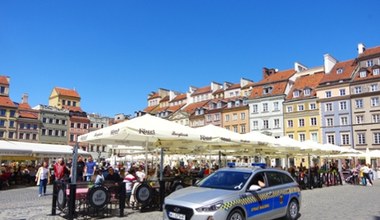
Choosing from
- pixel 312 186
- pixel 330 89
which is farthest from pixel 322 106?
pixel 312 186

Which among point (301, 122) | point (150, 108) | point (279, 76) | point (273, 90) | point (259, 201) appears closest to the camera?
point (259, 201)

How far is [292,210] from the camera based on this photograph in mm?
11039

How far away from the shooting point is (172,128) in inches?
551

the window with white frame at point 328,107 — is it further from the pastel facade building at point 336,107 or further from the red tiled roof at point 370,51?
the red tiled roof at point 370,51

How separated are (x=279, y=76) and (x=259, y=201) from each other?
188 feet

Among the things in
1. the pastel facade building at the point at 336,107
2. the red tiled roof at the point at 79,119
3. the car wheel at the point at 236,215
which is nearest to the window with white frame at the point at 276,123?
the pastel facade building at the point at 336,107

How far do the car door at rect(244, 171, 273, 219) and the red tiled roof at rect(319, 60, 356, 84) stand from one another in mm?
48823

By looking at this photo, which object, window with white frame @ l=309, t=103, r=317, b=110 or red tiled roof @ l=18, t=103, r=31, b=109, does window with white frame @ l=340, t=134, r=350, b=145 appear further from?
red tiled roof @ l=18, t=103, r=31, b=109

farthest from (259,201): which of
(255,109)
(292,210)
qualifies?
(255,109)

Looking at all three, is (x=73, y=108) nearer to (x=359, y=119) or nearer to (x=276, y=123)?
(x=276, y=123)

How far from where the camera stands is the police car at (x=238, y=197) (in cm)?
834

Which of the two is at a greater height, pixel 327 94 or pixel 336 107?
pixel 327 94

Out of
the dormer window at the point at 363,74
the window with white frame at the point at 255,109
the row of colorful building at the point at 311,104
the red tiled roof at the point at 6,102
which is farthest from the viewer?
the red tiled roof at the point at 6,102

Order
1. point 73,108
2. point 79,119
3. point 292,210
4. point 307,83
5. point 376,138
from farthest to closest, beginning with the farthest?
point 73,108, point 79,119, point 307,83, point 376,138, point 292,210
